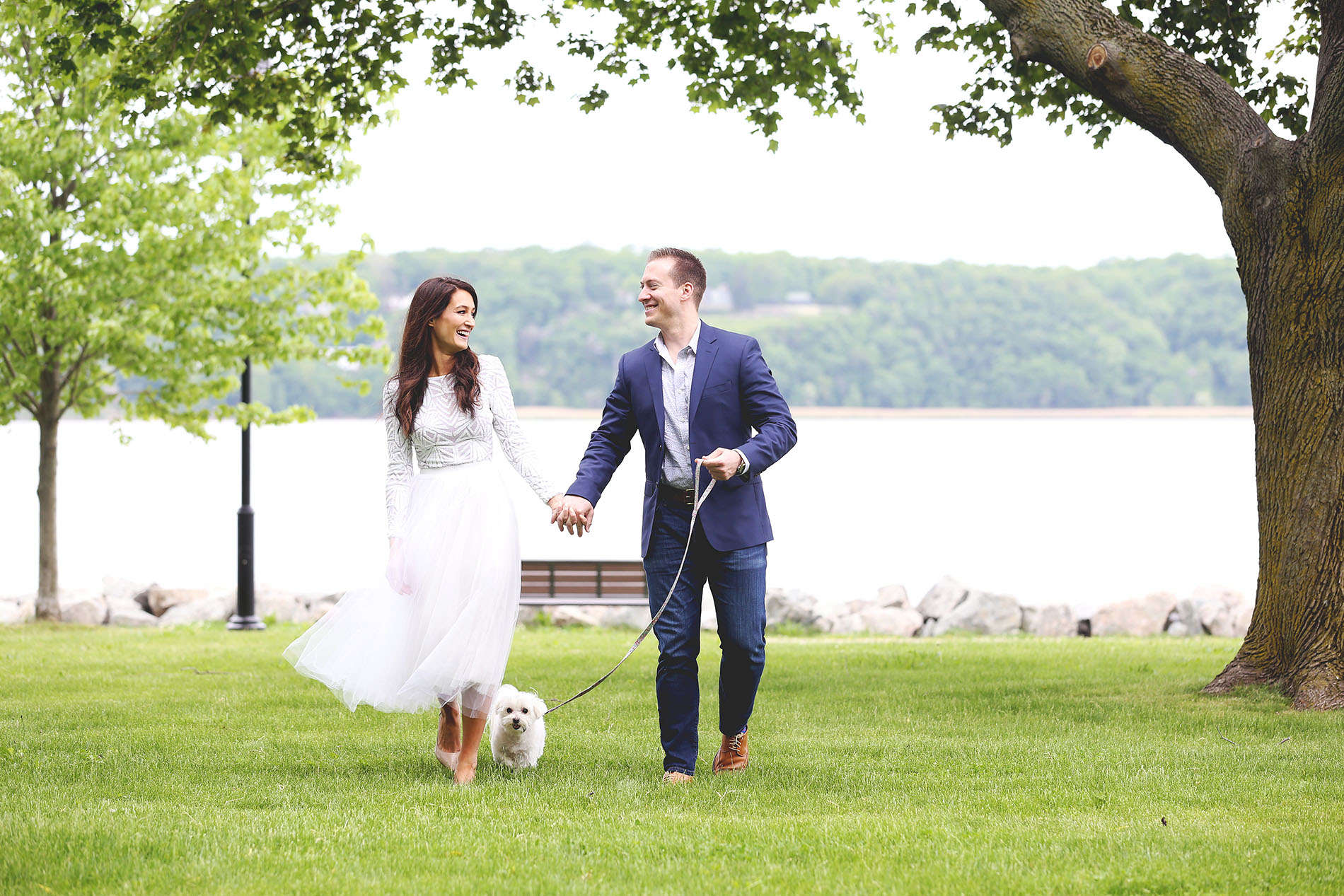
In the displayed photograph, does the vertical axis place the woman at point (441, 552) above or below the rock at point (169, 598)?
above

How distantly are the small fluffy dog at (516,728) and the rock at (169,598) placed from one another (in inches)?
594

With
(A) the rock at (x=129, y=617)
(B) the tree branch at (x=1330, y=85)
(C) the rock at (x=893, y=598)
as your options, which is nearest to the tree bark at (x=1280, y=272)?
(B) the tree branch at (x=1330, y=85)

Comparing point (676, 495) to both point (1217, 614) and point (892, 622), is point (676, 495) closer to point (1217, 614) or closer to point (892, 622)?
point (1217, 614)

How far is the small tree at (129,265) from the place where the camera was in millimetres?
15492

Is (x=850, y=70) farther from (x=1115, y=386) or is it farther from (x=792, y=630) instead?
(x=1115, y=386)

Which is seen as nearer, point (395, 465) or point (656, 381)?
point (656, 381)

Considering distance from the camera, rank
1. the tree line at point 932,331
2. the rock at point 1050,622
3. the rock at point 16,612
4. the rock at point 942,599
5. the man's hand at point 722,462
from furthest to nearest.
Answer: the tree line at point 932,331, the rock at point 942,599, the rock at point 1050,622, the rock at point 16,612, the man's hand at point 722,462

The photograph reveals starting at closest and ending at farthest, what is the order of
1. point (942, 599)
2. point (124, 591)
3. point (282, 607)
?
1. point (282, 607)
2. point (942, 599)
3. point (124, 591)

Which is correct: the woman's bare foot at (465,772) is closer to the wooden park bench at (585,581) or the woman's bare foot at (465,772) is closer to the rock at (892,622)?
the wooden park bench at (585,581)

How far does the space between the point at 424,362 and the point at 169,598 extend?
627 inches

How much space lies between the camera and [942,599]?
19953 mm

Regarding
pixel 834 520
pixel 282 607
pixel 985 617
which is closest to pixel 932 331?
pixel 834 520

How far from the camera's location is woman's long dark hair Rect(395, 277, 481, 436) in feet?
20.2

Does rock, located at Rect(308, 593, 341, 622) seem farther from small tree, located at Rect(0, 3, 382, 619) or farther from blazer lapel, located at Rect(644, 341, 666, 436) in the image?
blazer lapel, located at Rect(644, 341, 666, 436)
